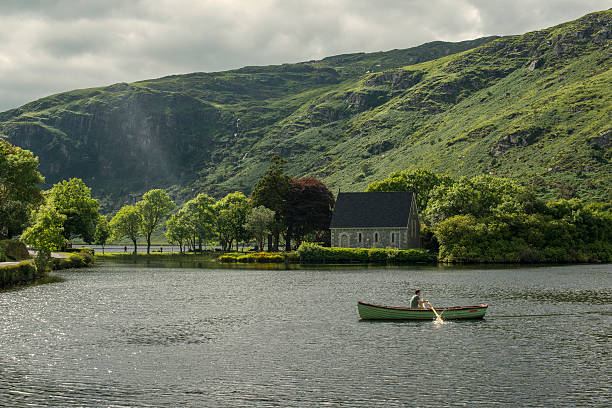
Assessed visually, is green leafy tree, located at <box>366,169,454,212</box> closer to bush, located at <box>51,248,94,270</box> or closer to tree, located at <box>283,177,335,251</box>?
tree, located at <box>283,177,335,251</box>

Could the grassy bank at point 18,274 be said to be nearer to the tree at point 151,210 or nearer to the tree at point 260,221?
the tree at point 260,221

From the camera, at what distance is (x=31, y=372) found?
86.3 ft

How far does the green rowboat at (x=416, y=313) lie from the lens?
133 ft

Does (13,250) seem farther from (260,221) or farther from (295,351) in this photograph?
(295,351)

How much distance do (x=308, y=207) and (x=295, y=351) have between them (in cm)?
10956

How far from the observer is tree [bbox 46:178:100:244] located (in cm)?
12562

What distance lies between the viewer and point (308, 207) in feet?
460

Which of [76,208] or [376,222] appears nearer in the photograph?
[376,222]

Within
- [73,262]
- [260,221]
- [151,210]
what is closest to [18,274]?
[73,262]

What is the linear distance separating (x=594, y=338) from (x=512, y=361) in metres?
8.85

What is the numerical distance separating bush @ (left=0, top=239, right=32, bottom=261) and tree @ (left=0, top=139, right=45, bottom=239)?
10.6 metres

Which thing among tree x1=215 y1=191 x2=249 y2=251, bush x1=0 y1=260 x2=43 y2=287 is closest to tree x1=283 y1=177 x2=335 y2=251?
tree x1=215 y1=191 x2=249 y2=251

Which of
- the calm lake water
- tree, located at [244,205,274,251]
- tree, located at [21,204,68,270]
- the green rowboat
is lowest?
the calm lake water

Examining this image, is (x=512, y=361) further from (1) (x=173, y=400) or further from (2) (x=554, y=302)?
(2) (x=554, y=302)
